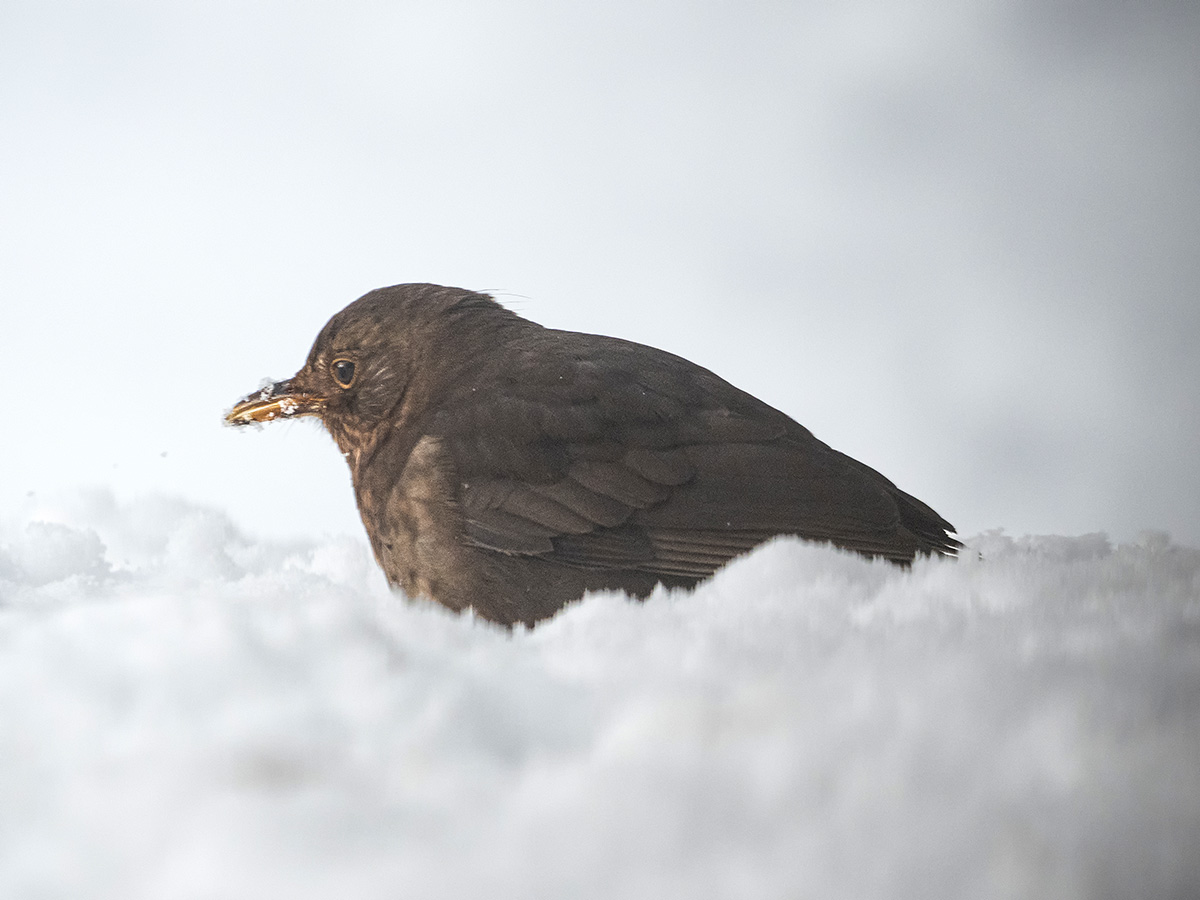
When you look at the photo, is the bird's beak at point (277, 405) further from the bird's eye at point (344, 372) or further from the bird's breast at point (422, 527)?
the bird's breast at point (422, 527)

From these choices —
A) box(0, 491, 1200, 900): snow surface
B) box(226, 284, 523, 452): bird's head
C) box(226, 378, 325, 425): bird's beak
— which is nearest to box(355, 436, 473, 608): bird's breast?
box(226, 284, 523, 452): bird's head

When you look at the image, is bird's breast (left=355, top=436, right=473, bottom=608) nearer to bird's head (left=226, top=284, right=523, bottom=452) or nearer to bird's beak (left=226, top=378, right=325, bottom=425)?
bird's head (left=226, top=284, right=523, bottom=452)

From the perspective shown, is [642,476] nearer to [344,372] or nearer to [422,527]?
[422,527]

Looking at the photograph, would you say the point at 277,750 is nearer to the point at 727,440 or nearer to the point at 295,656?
the point at 295,656

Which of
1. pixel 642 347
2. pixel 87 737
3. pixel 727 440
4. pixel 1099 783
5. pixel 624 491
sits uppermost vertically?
pixel 642 347

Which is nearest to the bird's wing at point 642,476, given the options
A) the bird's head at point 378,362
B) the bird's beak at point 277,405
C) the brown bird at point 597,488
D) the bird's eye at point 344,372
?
the brown bird at point 597,488

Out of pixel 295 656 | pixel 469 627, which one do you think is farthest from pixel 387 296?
pixel 295 656
